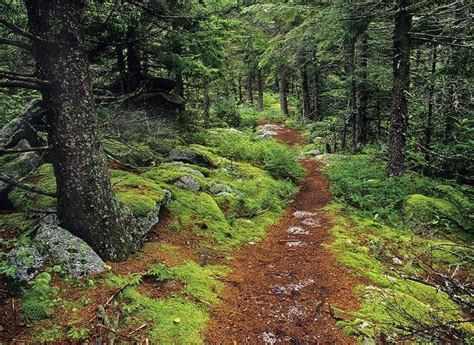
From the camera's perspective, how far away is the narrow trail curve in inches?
183

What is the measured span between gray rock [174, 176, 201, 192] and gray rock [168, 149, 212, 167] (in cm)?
204

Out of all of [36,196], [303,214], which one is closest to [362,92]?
[303,214]

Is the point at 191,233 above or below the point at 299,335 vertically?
above

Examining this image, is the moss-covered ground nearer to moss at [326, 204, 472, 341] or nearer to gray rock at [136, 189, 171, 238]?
gray rock at [136, 189, 171, 238]

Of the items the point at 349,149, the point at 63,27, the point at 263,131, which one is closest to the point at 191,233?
the point at 63,27

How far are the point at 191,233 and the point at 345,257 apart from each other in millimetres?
3209

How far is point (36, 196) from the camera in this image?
615cm

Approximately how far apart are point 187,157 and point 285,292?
6.85 meters

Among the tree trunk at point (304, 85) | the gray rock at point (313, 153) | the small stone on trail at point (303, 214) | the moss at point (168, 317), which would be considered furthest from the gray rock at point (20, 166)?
the tree trunk at point (304, 85)

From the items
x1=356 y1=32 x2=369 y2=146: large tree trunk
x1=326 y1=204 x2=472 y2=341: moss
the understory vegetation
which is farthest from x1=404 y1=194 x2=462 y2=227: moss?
x1=356 y1=32 x2=369 y2=146: large tree trunk

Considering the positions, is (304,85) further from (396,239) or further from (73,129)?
(73,129)

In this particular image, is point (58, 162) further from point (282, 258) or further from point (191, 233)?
point (282, 258)

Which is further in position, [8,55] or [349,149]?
[349,149]

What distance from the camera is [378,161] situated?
553 inches
